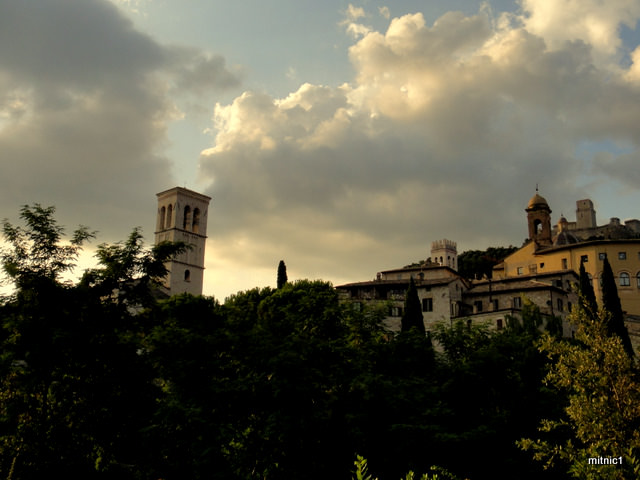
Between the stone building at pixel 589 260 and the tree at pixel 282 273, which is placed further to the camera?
the stone building at pixel 589 260

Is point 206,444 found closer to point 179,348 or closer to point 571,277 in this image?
point 179,348

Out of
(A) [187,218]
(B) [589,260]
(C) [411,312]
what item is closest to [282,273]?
(C) [411,312]

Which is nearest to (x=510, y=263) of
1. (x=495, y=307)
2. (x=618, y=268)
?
(x=618, y=268)

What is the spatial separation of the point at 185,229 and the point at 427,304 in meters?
42.4

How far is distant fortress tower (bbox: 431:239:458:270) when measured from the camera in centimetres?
12588

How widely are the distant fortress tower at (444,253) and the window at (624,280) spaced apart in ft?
169

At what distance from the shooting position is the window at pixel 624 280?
7400cm

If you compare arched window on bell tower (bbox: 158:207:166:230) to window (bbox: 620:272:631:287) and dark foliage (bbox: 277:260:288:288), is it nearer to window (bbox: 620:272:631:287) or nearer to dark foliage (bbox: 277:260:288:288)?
dark foliage (bbox: 277:260:288:288)

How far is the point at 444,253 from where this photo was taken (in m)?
126

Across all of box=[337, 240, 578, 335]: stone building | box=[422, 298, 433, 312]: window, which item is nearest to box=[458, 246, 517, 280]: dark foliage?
box=[337, 240, 578, 335]: stone building

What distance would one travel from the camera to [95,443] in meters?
17.9

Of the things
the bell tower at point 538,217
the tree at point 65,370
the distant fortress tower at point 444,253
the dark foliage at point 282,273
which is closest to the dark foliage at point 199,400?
the tree at point 65,370

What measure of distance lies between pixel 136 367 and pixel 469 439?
1188 cm

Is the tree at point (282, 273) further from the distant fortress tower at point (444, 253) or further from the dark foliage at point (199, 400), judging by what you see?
the distant fortress tower at point (444, 253)
